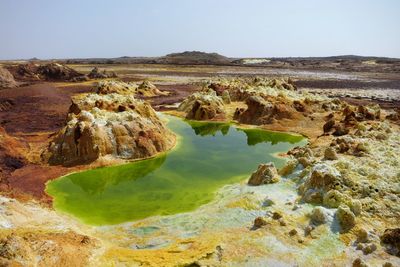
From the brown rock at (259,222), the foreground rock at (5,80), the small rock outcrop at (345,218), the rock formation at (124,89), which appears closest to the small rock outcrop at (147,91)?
the rock formation at (124,89)

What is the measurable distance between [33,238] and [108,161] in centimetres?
1011

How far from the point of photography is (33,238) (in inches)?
426

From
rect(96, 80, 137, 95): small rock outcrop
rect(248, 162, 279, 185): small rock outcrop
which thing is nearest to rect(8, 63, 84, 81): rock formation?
rect(96, 80, 137, 95): small rock outcrop

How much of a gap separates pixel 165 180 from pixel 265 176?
4.75 meters

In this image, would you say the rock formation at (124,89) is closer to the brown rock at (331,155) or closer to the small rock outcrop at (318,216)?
the brown rock at (331,155)

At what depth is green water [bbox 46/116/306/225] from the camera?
49.0ft

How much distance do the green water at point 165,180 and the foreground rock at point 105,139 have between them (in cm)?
98

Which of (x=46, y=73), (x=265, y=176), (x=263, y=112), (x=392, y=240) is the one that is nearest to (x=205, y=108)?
(x=263, y=112)

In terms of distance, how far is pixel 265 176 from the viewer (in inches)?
651

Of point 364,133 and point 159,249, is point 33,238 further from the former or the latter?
point 364,133

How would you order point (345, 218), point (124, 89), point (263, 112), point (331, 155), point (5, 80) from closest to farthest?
point (345, 218) < point (331, 155) < point (263, 112) < point (124, 89) < point (5, 80)

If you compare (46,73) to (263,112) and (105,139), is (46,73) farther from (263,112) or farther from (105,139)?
(105,139)

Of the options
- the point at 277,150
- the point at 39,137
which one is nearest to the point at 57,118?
the point at 39,137

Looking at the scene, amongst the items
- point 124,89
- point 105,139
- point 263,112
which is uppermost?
point 124,89
